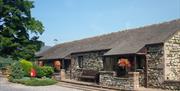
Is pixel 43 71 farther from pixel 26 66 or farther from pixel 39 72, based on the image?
pixel 26 66

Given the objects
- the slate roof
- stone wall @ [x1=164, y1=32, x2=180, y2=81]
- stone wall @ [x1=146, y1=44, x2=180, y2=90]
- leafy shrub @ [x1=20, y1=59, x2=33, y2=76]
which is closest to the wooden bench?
the slate roof

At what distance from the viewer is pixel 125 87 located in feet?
85.5

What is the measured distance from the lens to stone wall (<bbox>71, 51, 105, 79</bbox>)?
34.0 m

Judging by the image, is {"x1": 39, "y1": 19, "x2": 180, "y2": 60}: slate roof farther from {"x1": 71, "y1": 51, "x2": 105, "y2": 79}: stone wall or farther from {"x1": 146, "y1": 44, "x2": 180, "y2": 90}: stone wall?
{"x1": 146, "y1": 44, "x2": 180, "y2": 90}: stone wall

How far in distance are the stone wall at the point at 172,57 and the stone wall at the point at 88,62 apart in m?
8.26

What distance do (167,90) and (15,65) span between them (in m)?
17.4

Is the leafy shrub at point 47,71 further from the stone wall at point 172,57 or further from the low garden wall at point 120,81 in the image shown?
the stone wall at point 172,57

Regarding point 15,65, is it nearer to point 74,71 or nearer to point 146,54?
point 74,71

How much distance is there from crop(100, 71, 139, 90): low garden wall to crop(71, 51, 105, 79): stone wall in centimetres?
433

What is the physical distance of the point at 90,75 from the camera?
112 ft

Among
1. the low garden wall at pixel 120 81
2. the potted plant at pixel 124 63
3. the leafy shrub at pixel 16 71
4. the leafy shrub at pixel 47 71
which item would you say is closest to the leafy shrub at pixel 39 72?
the leafy shrub at pixel 47 71

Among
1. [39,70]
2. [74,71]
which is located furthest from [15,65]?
[74,71]

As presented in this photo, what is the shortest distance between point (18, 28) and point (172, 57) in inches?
1064

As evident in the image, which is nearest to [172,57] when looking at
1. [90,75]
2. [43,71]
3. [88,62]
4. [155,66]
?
[155,66]
